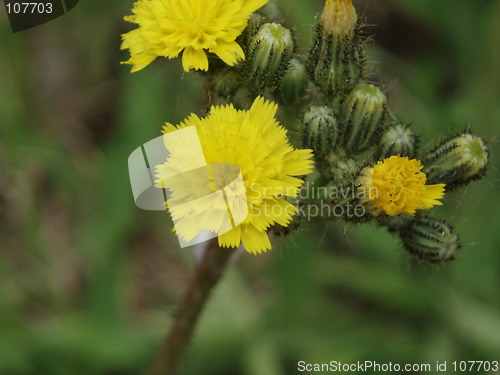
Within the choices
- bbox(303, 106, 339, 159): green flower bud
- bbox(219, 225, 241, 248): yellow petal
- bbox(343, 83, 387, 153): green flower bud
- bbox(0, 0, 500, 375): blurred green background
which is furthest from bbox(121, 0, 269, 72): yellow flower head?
bbox(0, 0, 500, 375): blurred green background

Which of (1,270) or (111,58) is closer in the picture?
(1,270)

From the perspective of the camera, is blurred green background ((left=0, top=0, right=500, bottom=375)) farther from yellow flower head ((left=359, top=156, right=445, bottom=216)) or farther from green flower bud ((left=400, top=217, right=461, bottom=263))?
yellow flower head ((left=359, top=156, right=445, bottom=216))

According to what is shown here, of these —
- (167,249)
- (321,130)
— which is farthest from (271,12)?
(167,249)

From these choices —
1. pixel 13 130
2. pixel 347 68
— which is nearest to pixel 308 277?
pixel 347 68

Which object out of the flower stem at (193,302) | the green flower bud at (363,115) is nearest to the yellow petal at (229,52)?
the green flower bud at (363,115)

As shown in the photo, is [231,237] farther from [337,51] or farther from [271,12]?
[271,12]

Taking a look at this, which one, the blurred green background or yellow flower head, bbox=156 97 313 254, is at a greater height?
yellow flower head, bbox=156 97 313 254

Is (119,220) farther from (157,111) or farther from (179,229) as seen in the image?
(179,229)
